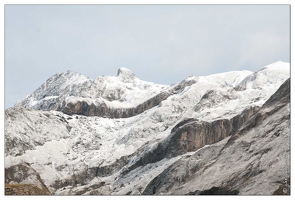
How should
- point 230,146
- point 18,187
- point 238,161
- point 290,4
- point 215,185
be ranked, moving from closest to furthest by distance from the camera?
1. point 290,4
2. point 18,187
3. point 215,185
4. point 238,161
5. point 230,146

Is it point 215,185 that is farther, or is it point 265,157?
point 215,185

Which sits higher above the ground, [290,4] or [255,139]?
[290,4]

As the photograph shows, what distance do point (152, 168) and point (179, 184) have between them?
2118 inches

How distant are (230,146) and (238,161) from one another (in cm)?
1354

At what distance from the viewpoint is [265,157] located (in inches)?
3752

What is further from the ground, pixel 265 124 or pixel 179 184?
pixel 265 124

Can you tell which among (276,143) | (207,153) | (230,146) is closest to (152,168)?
(207,153)

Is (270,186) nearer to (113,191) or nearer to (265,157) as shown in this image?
(265,157)

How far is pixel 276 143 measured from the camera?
98938mm

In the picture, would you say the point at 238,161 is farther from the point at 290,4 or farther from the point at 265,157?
the point at 290,4

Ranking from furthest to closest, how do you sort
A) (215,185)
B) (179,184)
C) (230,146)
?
(179,184) → (230,146) → (215,185)

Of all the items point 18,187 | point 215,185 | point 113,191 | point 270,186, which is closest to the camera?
point 18,187

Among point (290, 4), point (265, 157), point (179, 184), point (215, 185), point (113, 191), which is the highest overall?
point (290, 4)

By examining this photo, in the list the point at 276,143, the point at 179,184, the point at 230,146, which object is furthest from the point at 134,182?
the point at 276,143
